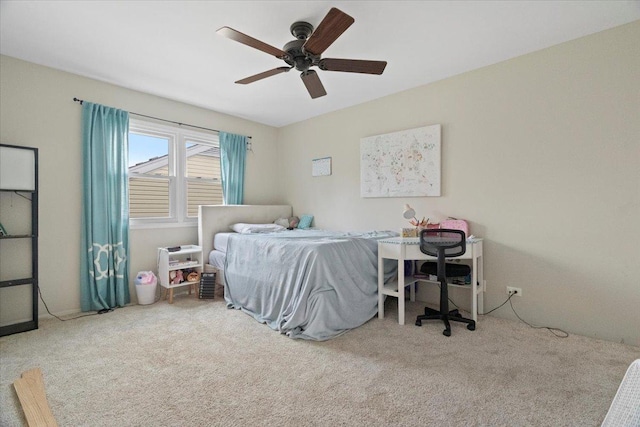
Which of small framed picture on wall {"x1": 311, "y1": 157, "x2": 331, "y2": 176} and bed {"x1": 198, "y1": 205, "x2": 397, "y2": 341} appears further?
small framed picture on wall {"x1": 311, "y1": 157, "x2": 331, "y2": 176}

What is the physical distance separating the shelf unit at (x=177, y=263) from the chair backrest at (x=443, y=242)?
2727 mm

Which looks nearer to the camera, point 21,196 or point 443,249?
point 443,249

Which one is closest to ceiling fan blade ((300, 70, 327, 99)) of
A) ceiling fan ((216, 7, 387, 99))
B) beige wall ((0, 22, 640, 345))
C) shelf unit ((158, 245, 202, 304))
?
ceiling fan ((216, 7, 387, 99))

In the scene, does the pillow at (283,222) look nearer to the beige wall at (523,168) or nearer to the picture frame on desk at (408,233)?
the beige wall at (523,168)

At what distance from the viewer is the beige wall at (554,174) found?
2.35m

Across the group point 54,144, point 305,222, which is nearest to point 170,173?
point 54,144

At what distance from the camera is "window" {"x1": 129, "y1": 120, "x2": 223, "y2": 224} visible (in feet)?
12.0

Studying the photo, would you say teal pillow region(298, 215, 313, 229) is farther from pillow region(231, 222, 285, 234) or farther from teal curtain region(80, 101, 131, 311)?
teal curtain region(80, 101, 131, 311)

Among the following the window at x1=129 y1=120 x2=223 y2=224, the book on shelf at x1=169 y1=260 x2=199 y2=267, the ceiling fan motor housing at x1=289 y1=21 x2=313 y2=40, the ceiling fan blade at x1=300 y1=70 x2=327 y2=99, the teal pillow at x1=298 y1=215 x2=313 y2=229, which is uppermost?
the ceiling fan motor housing at x1=289 y1=21 x2=313 y2=40

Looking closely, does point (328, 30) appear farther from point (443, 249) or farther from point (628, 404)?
point (628, 404)

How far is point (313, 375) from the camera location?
76.0 inches

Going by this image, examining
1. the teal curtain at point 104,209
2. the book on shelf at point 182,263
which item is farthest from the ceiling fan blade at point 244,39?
the book on shelf at point 182,263

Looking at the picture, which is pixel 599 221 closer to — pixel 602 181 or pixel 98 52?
pixel 602 181

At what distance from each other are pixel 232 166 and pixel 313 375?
3299 mm
